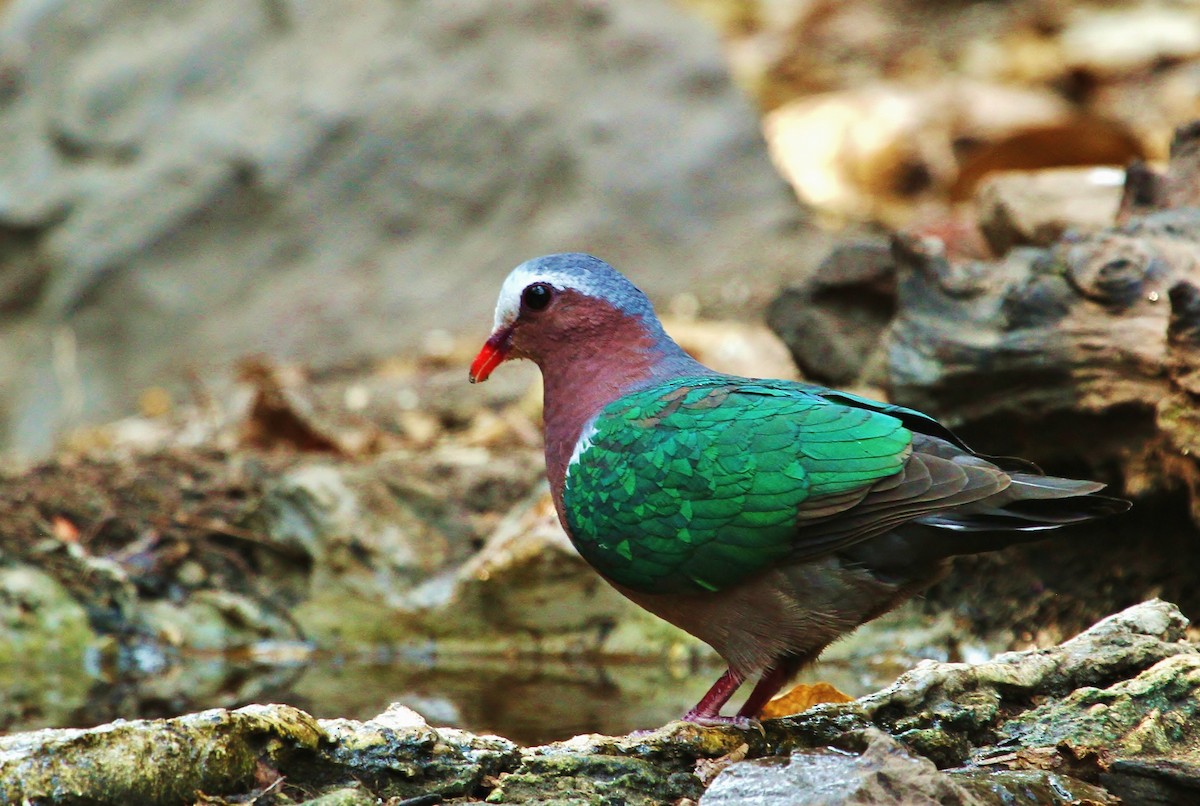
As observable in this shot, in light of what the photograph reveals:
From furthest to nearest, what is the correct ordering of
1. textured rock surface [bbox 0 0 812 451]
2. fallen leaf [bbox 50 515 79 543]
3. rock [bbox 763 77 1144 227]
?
rock [bbox 763 77 1144 227], textured rock surface [bbox 0 0 812 451], fallen leaf [bbox 50 515 79 543]

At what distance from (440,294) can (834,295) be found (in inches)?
167

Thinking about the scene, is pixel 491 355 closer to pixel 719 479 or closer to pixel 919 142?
pixel 719 479

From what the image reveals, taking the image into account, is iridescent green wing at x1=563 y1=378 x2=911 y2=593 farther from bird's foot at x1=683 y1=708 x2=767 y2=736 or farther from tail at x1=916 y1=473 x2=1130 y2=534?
bird's foot at x1=683 y1=708 x2=767 y2=736

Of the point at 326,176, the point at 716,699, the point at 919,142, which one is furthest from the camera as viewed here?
the point at 919,142

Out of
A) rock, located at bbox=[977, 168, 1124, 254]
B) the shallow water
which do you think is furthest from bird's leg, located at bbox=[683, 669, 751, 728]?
rock, located at bbox=[977, 168, 1124, 254]

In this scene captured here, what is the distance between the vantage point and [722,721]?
3369mm

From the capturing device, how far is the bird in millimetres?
3258

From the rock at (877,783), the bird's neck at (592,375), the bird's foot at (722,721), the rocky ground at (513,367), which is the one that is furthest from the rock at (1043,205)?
the rock at (877,783)

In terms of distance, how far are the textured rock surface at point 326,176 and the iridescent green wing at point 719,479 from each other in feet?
18.7

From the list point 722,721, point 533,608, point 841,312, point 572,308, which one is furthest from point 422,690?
point 841,312

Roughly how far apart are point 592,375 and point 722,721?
1.05 metres

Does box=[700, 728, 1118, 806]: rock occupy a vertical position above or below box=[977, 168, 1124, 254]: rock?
below

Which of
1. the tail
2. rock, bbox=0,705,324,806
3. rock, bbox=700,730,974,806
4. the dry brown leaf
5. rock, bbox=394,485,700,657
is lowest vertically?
rock, bbox=394,485,700,657

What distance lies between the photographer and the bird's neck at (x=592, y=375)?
3.81 meters
